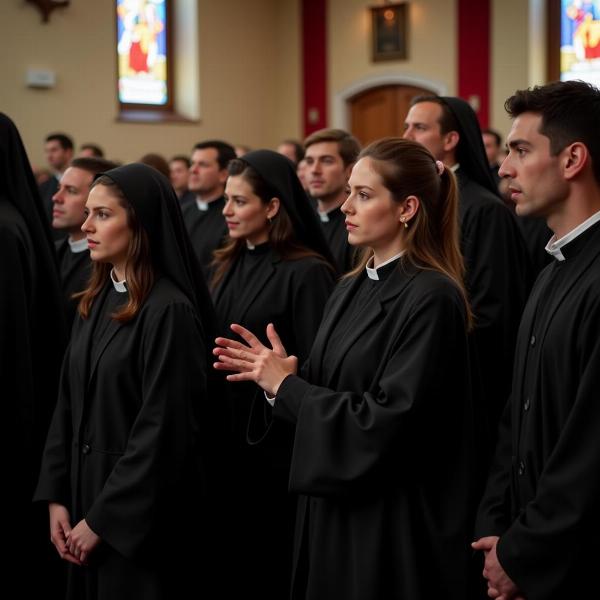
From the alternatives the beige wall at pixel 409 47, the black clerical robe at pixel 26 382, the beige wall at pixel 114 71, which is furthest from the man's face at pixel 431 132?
the beige wall at pixel 409 47

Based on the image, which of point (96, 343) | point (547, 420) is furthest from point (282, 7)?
point (547, 420)

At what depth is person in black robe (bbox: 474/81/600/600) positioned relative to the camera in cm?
236

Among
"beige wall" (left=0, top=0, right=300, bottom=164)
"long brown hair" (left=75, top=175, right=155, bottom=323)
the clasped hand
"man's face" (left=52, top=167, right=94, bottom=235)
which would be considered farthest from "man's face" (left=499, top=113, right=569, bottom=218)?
"beige wall" (left=0, top=0, right=300, bottom=164)

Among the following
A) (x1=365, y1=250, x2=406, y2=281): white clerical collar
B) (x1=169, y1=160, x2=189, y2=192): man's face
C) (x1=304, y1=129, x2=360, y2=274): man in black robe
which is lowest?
(x1=365, y1=250, x2=406, y2=281): white clerical collar

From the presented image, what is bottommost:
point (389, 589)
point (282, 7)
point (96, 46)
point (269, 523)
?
point (269, 523)

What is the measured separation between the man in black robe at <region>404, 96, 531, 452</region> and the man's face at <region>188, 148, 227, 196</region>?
291 centimetres

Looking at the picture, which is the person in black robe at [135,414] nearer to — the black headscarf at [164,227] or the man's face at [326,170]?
the black headscarf at [164,227]

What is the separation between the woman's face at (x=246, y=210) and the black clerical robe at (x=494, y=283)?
951 mm

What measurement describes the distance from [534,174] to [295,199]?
1995 mm

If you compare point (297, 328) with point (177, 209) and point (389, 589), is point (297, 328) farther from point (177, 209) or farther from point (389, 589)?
point (389, 589)

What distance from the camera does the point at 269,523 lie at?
174 inches

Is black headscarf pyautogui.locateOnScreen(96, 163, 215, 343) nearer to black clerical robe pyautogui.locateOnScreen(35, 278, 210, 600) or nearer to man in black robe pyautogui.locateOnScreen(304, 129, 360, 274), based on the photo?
black clerical robe pyautogui.locateOnScreen(35, 278, 210, 600)

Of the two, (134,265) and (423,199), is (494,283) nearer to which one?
(423,199)

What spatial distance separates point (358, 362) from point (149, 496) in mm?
906
